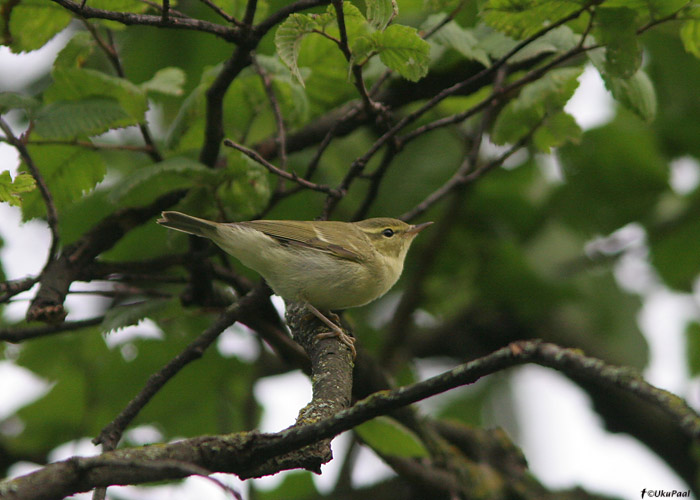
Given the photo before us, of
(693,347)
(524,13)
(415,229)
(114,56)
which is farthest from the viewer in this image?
(693,347)

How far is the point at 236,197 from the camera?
315 centimetres

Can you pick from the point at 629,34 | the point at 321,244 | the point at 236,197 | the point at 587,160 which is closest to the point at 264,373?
the point at 321,244

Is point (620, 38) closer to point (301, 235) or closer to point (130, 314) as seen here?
point (301, 235)

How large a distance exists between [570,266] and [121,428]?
162 inches

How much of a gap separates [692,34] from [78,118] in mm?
2592

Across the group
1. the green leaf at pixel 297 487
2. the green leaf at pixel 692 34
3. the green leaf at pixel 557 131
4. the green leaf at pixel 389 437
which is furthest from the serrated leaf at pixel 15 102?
the green leaf at pixel 297 487

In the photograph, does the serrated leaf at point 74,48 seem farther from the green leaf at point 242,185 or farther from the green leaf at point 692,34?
the green leaf at point 692,34

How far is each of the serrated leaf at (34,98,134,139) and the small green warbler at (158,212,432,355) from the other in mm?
530

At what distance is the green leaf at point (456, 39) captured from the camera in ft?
10.2

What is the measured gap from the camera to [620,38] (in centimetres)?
284

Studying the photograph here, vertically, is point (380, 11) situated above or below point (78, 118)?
below

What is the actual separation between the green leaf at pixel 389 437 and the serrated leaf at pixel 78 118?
1.81 m

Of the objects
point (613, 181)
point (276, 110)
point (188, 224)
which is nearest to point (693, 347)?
point (613, 181)

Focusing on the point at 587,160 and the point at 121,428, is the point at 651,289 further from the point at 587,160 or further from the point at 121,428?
the point at 121,428
